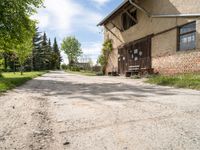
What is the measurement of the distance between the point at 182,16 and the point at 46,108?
445 inches

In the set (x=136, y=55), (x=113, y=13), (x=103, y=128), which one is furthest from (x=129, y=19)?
(x=103, y=128)

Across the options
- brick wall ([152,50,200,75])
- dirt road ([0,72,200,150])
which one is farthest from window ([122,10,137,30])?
dirt road ([0,72,200,150])

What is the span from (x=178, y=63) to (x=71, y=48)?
78922mm

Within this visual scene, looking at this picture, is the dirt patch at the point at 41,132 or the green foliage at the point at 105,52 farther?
the green foliage at the point at 105,52

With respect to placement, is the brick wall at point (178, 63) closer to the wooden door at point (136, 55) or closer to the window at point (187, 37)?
the window at point (187, 37)

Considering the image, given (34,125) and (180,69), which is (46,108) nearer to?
(34,125)

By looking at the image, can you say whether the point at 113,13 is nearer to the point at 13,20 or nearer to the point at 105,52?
the point at 105,52

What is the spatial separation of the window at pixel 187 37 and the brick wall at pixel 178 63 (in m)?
0.38

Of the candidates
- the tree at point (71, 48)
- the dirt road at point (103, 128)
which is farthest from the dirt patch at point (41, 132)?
the tree at point (71, 48)

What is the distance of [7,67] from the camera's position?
70.8 metres

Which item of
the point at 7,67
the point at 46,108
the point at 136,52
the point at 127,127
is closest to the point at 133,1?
the point at 136,52

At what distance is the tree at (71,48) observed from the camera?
92438mm

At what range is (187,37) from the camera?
1477 centimetres

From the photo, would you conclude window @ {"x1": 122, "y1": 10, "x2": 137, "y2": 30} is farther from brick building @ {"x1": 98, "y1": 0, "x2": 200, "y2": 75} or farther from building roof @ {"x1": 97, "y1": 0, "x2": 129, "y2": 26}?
building roof @ {"x1": 97, "y1": 0, "x2": 129, "y2": 26}
